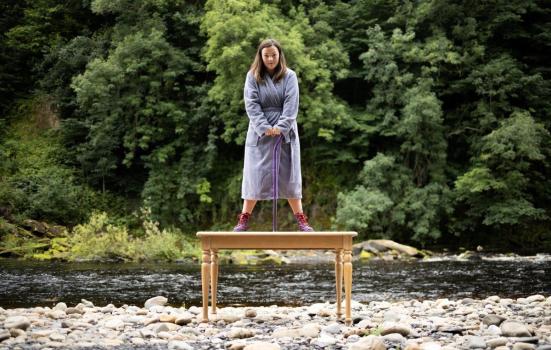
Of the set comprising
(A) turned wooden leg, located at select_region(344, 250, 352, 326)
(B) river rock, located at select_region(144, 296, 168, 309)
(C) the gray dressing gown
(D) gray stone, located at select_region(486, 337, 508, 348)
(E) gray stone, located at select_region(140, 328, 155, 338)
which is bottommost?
(B) river rock, located at select_region(144, 296, 168, 309)

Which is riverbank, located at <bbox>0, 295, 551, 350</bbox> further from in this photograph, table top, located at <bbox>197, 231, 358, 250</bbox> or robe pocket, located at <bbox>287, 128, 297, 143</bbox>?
robe pocket, located at <bbox>287, 128, 297, 143</bbox>

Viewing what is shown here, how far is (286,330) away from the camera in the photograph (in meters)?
5.91

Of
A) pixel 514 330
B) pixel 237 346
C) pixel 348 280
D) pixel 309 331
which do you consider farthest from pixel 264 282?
pixel 237 346

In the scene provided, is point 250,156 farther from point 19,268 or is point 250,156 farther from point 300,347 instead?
point 19,268

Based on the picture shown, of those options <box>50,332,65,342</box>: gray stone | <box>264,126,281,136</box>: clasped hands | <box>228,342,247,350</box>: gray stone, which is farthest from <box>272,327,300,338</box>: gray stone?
<box>264,126,281,136</box>: clasped hands

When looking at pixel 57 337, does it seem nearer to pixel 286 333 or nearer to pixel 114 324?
pixel 114 324

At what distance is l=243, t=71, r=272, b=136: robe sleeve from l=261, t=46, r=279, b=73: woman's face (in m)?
0.24

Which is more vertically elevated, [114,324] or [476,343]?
[476,343]

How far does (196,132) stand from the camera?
28.4 meters

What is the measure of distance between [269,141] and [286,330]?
214 cm

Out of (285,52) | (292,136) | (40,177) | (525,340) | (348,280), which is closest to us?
(525,340)

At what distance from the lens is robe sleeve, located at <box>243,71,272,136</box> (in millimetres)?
6940

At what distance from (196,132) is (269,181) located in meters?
21.8

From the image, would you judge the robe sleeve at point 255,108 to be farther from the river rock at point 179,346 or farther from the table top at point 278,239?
the river rock at point 179,346
